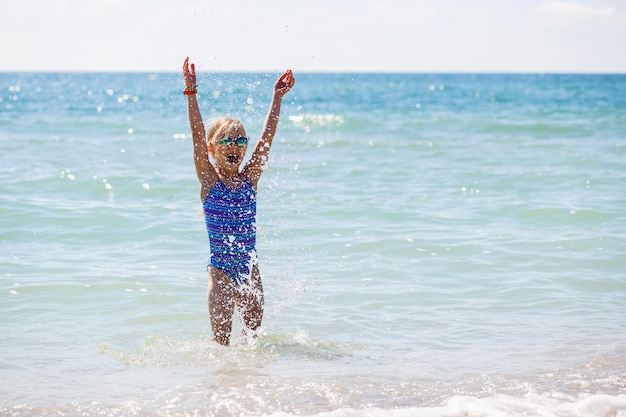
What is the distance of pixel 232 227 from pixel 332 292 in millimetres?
1890

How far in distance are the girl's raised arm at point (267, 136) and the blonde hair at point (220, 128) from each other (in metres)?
0.20

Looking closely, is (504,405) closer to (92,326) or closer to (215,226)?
(215,226)

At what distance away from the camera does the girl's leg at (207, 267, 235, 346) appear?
514 centimetres

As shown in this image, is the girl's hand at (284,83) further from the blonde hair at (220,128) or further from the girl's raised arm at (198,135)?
the girl's raised arm at (198,135)

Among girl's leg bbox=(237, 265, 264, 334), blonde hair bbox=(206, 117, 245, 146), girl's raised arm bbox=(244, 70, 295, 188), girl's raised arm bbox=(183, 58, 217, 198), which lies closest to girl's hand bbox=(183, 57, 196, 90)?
girl's raised arm bbox=(183, 58, 217, 198)

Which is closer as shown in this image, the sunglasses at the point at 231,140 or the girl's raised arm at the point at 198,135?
the girl's raised arm at the point at 198,135

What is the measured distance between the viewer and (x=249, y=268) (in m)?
5.20

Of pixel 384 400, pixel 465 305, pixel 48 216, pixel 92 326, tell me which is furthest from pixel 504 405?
pixel 48 216

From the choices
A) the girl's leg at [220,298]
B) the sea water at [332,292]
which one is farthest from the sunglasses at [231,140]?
the sea water at [332,292]

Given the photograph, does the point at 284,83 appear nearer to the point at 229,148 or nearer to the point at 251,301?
the point at 229,148

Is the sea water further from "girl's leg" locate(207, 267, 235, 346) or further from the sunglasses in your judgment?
the sunglasses

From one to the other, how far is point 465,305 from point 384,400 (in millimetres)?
2276

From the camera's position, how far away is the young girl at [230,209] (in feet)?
16.6

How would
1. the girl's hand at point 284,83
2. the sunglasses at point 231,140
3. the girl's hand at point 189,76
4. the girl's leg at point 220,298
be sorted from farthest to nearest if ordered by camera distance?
the girl's hand at point 284,83
the girl's leg at point 220,298
the sunglasses at point 231,140
the girl's hand at point 189,76
